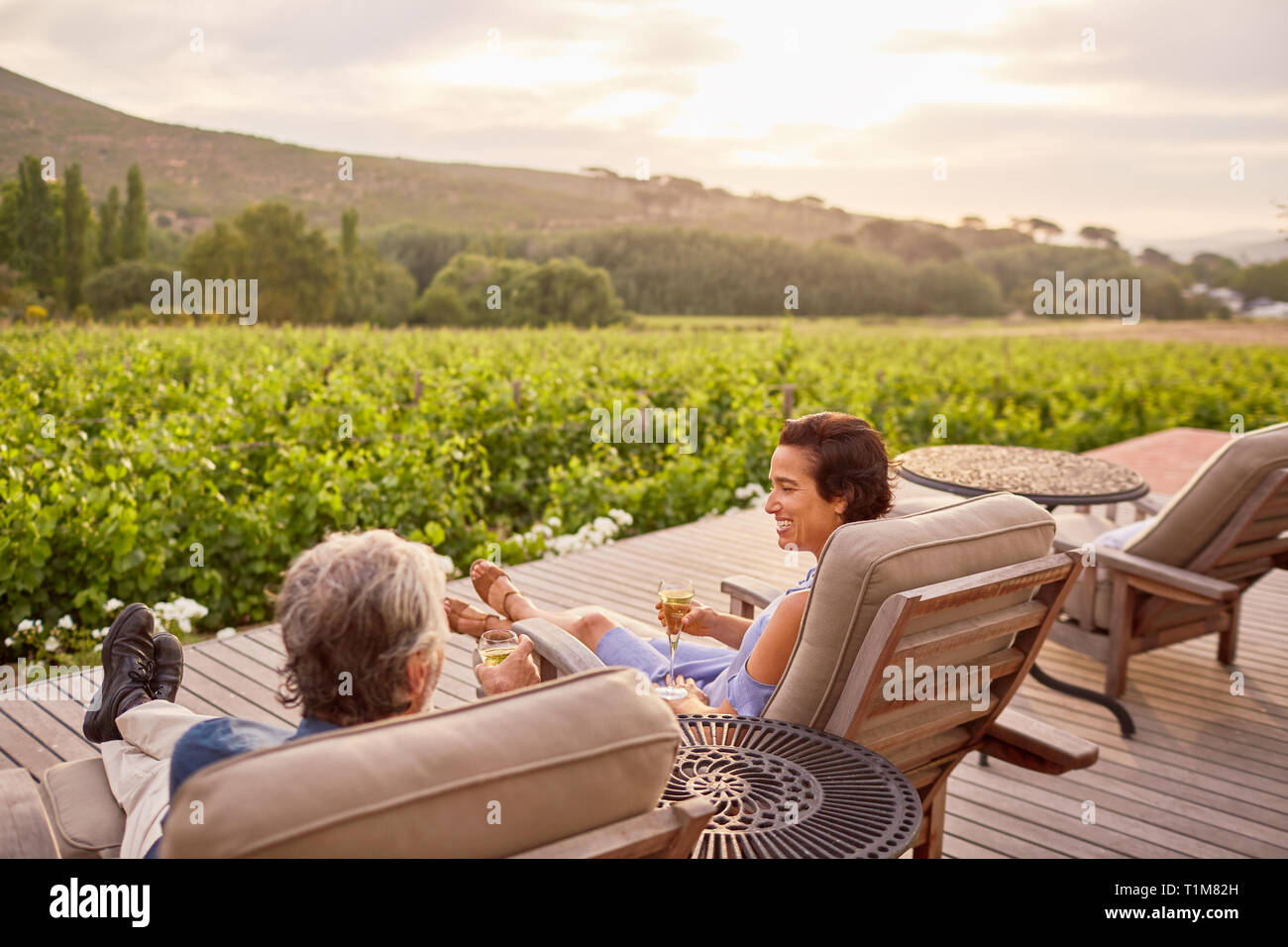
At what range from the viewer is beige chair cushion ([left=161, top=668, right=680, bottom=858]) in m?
0.88

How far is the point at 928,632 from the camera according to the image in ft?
5.73

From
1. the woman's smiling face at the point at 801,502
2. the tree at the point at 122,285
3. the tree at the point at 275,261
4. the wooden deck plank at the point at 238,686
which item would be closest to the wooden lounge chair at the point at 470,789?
the woman's smiling face at the point at 801,502

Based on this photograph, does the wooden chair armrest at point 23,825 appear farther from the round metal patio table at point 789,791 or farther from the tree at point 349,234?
the tree at point 349,234

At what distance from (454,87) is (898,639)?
34396mm

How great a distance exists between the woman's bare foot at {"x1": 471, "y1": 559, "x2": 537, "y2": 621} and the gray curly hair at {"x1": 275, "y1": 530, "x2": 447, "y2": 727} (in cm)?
131

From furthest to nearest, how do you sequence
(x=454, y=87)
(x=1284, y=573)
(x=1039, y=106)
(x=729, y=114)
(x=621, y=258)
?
(x=621, y=258), (x=454, y=87), (x=729, y=114), (x=1039, y=106), (x=1284, y=573)

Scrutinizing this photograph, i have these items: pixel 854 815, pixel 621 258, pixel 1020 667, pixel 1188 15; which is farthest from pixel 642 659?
pixel 621 258

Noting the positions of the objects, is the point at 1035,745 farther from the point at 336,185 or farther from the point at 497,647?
the point at 336,185

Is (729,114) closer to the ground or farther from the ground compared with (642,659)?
farther from the ground

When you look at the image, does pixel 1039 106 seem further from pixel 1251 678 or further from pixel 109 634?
pixel 109 634

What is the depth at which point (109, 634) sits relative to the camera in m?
2.06

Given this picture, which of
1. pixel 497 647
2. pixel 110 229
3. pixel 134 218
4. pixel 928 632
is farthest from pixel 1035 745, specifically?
pixel 134 218

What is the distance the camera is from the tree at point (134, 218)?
42.8m

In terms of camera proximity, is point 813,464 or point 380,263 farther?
point 380,263
